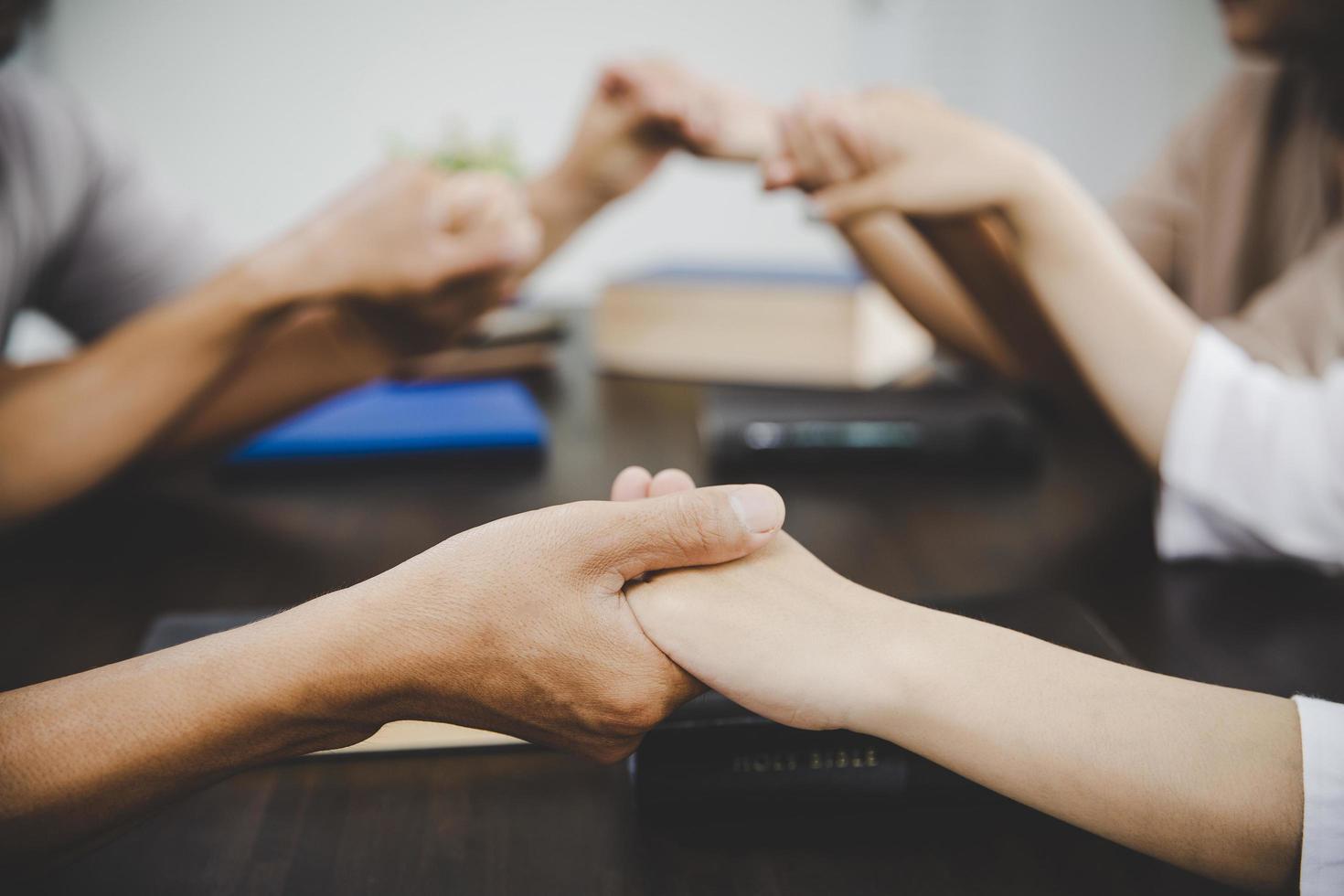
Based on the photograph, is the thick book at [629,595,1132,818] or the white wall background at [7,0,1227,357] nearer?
the thick book at [629,595,1132,818]

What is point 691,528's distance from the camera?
472 millimetres

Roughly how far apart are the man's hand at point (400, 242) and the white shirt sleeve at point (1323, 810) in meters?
0.73

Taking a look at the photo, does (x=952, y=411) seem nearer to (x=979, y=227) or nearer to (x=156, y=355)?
(x=979, y=227)

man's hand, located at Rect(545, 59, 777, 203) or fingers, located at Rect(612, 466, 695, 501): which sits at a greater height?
man's hand, located at Rect(545, 59, 777, 203)

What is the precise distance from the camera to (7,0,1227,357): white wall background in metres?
2.67

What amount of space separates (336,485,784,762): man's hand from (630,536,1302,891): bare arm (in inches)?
0.9

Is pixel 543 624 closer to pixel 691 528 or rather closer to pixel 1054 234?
Result: pixel 691 528

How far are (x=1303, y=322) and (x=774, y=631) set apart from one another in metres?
0.63

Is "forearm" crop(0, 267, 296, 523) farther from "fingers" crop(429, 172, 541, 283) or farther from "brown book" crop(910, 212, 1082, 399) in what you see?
"brown book" crop(910, 212, 1082, 399)

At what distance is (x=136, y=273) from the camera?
4.02 feet

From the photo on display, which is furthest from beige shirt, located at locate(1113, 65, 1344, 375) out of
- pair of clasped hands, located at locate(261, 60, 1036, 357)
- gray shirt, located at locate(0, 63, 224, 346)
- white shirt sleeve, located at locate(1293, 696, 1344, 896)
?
gray shirt, located at locate(0, 63, 224, 346)

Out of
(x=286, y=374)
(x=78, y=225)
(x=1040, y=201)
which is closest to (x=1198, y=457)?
(x=1040, y=201)

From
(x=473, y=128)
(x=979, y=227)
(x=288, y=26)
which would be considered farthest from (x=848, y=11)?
(x=979, y=227)

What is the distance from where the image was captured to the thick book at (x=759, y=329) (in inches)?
45.1
